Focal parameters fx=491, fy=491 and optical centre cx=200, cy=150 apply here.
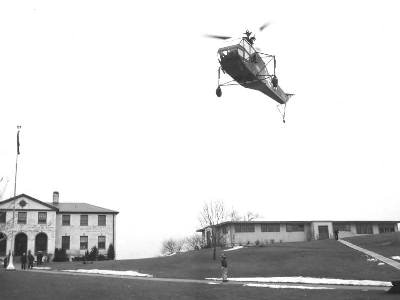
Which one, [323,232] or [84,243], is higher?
[323,232]

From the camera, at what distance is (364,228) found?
236 ft

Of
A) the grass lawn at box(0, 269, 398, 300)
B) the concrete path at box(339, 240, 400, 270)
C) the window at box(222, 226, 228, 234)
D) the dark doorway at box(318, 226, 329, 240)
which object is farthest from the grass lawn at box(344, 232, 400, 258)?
the grass lawn at box(0, 269, 398, 300)

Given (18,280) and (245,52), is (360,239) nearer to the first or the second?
(245,52)

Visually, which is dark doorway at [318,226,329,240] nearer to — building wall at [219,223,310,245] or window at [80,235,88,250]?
building wall at [219,223,310,245]

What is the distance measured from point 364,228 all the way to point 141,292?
180ft

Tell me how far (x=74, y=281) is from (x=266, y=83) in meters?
15.8

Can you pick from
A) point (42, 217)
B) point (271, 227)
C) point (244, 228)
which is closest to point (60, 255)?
point (42, 217)

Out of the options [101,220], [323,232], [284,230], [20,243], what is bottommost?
[20,243]

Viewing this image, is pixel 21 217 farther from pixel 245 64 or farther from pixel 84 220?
pixel 245 64

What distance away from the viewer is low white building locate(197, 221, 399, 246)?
220 feet

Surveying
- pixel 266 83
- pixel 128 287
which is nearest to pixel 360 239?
pixel 266 83

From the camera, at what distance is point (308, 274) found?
3484cm

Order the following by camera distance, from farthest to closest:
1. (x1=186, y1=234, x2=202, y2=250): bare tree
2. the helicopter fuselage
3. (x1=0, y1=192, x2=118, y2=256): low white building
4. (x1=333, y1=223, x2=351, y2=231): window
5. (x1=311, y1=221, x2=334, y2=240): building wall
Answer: (x1=186, y1=234, x2=202, y2=250): bare tree, (x1=333, y1=223, x2=351, y2=231): window, (x1=311, y1=221, x2=334, y2=240): building wall, (x1=0, y1=192, x2=118, y2=256): low white building, the helicopter fuselage

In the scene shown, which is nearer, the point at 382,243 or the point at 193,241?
the point at 382,243
